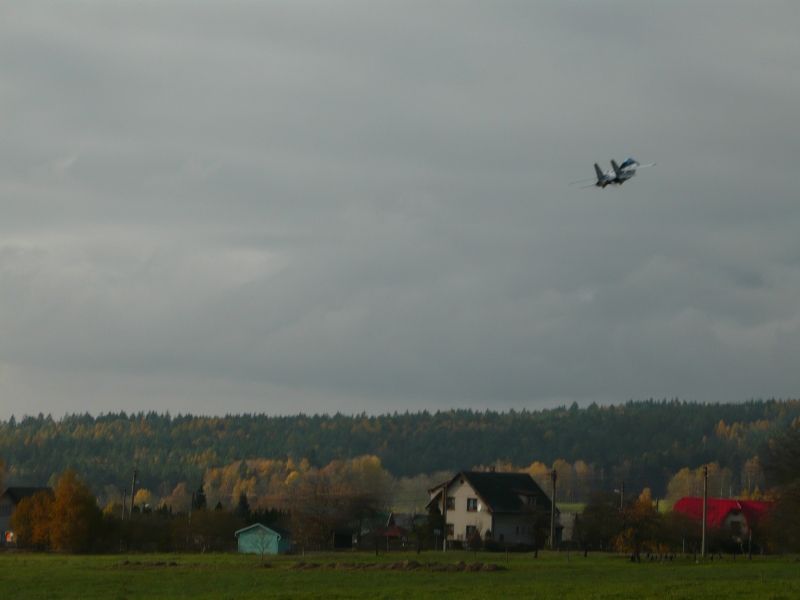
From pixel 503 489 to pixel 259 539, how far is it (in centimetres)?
2625

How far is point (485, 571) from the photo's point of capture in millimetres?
53688

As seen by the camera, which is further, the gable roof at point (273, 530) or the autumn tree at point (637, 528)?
the gable roof at point (273, 530)

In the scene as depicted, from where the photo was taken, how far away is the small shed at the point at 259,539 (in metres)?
84.1

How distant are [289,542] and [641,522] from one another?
33009mm

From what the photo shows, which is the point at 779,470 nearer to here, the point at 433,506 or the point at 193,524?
the point at 433,506

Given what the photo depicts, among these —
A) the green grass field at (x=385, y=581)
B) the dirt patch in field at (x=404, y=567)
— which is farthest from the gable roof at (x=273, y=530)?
the dirt patch in field at (x=404, y=567)

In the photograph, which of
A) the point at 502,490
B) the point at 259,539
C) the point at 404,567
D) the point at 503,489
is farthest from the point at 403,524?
the point at 404,567

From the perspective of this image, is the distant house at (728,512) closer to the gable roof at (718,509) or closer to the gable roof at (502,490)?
the gable roof at (718,509)

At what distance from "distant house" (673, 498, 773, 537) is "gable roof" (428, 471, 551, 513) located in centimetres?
1389

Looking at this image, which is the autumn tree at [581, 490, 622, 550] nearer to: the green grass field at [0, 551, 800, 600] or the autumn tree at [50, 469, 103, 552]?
the green grass field at [0, 551, 800, 600]

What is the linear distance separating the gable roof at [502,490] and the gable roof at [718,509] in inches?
551

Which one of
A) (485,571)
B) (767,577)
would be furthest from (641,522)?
(767,577)

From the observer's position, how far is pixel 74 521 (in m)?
87.2

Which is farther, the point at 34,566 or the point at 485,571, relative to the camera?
the point at 34,566
